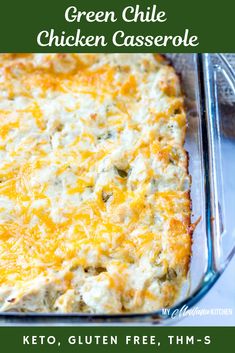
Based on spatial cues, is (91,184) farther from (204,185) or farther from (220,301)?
(220,301)

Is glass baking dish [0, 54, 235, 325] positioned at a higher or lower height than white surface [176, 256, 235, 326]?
higher

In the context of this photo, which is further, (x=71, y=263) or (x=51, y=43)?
(x=51, y=43)

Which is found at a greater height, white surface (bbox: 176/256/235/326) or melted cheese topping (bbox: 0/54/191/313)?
melted cheese topping (bbox: 0/54/191/313)

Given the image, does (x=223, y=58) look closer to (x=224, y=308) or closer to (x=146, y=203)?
(x=146, y=203)

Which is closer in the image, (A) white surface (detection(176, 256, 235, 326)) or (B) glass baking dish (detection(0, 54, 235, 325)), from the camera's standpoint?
(B) glass baking dish (detection(0, 54, 235, 325))

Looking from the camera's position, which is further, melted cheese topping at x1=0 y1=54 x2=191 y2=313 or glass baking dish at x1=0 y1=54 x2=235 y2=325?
melted cheese topping at x1=0 y1=54 x2=191 y2=313

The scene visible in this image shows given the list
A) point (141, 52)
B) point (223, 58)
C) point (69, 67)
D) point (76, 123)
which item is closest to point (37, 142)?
point (76, 123)
